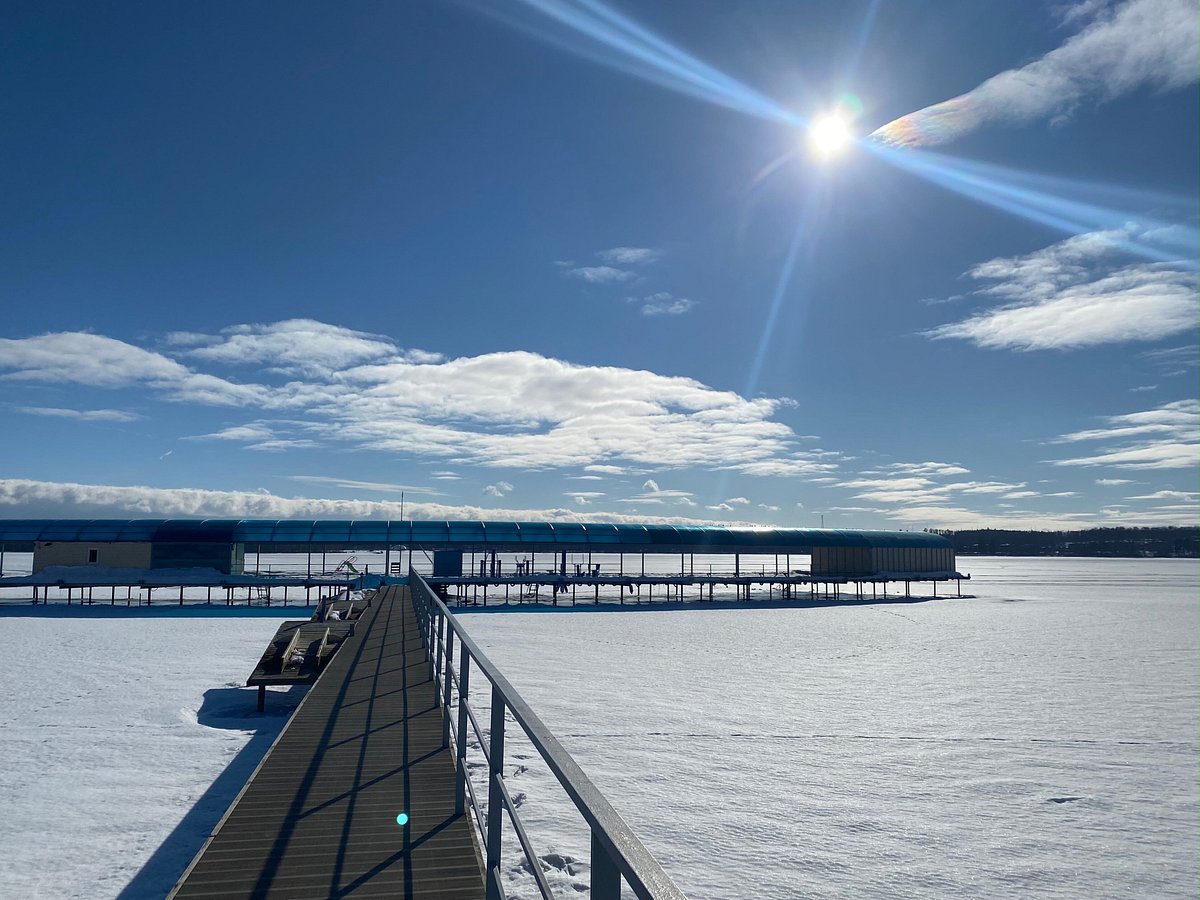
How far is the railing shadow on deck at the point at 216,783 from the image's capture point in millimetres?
7367

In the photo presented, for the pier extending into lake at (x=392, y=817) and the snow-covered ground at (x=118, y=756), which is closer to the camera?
the pier extending into lake at (x=392, y=817)

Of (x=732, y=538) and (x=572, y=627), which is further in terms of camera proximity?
(x=732, y=538)

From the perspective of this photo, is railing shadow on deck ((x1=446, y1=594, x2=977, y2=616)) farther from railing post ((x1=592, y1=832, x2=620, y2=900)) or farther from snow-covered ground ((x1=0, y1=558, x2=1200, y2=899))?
railing post ((x1=592, y1=832, x2=620, y2=900))

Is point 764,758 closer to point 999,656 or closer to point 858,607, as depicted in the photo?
point 999,656

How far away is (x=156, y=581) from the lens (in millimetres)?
40781

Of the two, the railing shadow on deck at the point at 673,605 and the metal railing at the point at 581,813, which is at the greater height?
the metal railing at the point at 581,813

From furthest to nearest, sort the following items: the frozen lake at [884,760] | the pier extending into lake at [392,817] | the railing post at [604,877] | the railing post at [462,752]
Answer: the frozen lake at [884,760], the railing post at [462,752], the pier extending into lake at [392,817], the railing post at [604,877]

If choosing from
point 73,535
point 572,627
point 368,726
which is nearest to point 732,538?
point 572,627

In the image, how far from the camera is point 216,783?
1027 cm

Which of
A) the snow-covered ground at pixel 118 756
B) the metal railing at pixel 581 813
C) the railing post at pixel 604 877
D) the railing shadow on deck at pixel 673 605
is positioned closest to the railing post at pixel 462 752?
the metal railing at pixel 581 813

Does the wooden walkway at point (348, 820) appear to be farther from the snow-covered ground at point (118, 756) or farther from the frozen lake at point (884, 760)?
the frozen lake at point (884, 760)

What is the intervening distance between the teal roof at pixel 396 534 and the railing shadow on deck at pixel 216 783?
25.7 metres

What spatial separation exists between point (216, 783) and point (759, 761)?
746 cm

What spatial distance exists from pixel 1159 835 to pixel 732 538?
135 feet
